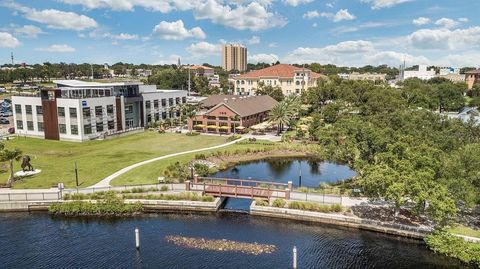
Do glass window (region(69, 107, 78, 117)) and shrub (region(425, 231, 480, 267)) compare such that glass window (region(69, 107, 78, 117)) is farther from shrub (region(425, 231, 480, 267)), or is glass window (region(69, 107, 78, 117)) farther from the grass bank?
shrub (region(425, 231, 480, 267))

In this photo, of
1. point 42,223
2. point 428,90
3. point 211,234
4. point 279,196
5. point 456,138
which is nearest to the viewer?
point 211,234

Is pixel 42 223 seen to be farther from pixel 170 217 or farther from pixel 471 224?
pixel 471 224

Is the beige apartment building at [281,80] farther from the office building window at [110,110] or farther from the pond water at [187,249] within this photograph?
the pond water at [187,249]

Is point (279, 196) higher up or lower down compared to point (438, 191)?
lower down

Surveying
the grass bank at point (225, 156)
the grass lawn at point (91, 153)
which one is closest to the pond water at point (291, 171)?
the grass bank at point (225, 156)

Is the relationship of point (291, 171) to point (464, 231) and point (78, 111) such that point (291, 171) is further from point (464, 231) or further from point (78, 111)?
point (78, 111)

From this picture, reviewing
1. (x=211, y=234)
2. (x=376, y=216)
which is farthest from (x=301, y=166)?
(x=211, y=234)

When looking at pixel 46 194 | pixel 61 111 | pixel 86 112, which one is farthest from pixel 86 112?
pixel 46 194

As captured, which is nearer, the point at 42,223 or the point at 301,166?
the point at 42,223

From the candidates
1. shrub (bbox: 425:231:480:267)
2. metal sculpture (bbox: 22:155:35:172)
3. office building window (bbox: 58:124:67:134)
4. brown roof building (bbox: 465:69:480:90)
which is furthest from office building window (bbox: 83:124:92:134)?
brown roof building (bbox: 465:69:480:90)

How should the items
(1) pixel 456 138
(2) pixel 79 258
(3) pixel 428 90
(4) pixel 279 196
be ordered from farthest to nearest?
(3) pixel 428 90, (1) pixel 456 138, (4) pixel 279 196, (2) pixel 79 258
